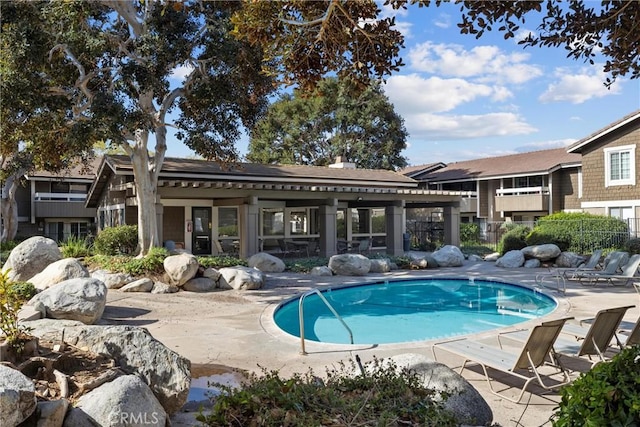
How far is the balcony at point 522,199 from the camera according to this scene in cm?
3192

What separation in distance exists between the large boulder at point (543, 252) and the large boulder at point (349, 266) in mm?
7210

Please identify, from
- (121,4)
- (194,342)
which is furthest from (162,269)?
(121,4)

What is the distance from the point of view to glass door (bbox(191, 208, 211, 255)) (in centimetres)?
2339

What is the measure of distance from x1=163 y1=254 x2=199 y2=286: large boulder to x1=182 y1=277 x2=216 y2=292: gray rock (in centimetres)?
12

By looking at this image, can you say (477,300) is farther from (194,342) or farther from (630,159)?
(630,159)

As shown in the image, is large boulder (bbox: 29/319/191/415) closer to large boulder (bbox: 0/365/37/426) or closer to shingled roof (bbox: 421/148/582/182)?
large boulder (bbox: 0/365/37/426)

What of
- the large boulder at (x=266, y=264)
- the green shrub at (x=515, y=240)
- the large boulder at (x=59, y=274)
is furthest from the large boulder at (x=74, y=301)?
the green shrub at (x=515, y=240)

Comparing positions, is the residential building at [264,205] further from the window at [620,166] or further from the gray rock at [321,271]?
the window at [620,166]

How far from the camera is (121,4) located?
15.4 meters

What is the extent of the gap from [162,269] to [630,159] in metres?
23.1

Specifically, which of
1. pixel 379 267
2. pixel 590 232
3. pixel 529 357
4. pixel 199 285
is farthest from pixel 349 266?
pixel 529 357

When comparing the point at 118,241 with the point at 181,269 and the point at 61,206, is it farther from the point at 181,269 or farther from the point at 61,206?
the point at 61,206

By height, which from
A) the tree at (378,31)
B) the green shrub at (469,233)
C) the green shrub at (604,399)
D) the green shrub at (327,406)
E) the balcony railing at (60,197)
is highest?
the tree at (378,31)

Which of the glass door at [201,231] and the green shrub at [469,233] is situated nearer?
the glass door at [201,231]
